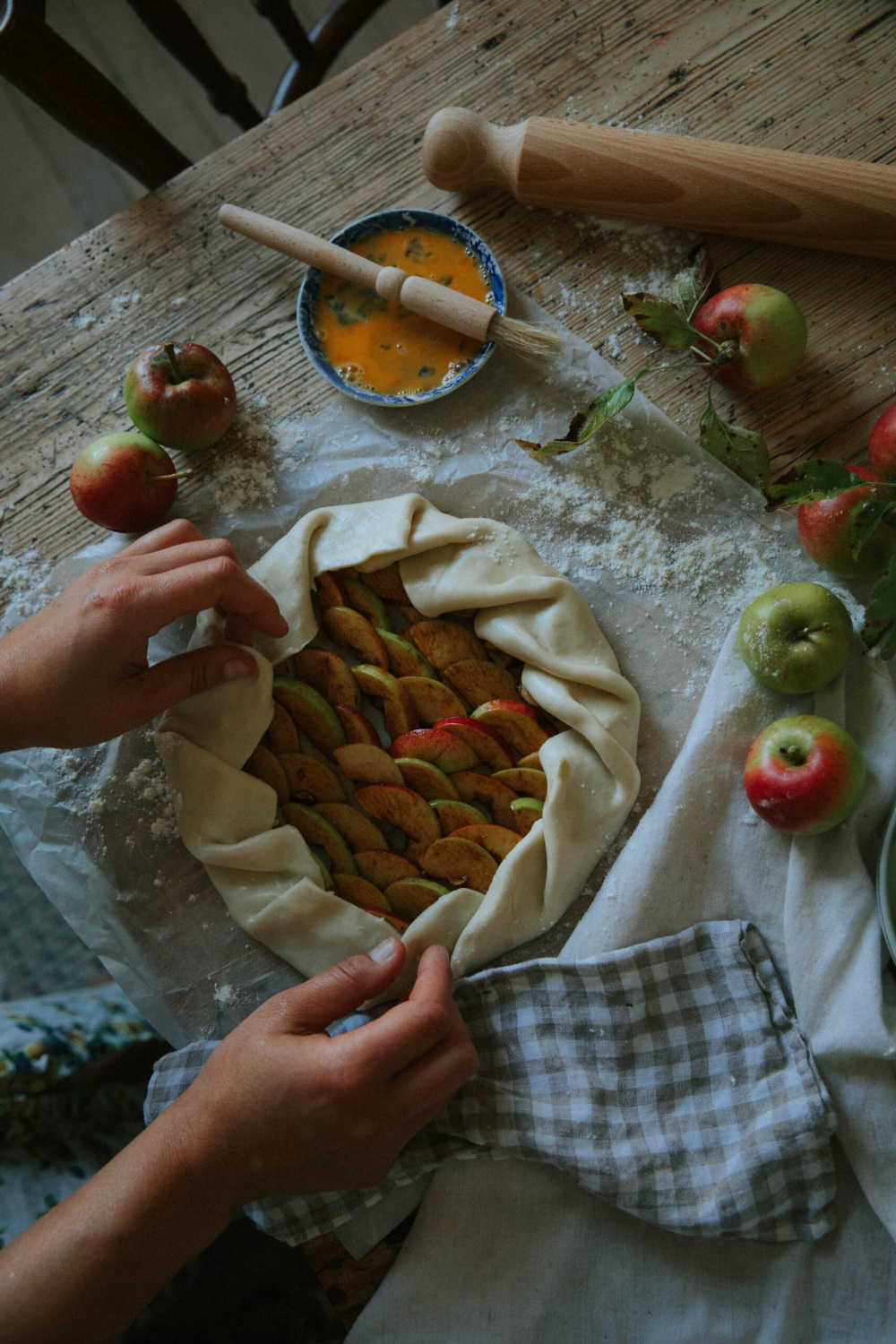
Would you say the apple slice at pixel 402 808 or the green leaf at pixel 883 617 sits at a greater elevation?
the apple slice at pixel 402 808

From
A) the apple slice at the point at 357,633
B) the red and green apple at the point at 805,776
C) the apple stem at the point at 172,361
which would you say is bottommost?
the red and green apple at the point at 805,776

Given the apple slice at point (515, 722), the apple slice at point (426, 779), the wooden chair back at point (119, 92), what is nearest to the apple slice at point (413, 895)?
the apple slice at point (426, 779)

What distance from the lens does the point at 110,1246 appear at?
1.07 meters

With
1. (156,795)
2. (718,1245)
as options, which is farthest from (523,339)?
(718,1245)

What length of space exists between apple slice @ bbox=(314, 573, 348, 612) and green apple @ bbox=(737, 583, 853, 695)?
0.57 m

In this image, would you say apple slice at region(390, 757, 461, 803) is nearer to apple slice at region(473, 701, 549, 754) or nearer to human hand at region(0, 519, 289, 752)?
apple slice at region(473, 701, 549, 754)

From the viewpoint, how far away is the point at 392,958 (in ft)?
3.82

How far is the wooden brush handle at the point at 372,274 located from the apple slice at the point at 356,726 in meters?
0.58

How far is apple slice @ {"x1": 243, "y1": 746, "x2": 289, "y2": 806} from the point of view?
133cm

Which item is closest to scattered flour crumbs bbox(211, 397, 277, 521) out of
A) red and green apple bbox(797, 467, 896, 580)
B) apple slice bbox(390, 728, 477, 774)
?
apple slice bbox(390, 728, 477, 774)

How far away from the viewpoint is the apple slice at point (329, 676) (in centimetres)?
135

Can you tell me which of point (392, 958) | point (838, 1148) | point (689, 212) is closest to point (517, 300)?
point (689, 212)

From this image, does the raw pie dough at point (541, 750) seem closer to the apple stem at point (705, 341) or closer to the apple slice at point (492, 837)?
the apple slice at point (492, 837)

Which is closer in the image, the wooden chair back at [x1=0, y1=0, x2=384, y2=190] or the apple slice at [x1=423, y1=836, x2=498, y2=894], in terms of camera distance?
the apple slice at [x1=423, y1=836, x2=498, y2=894]
